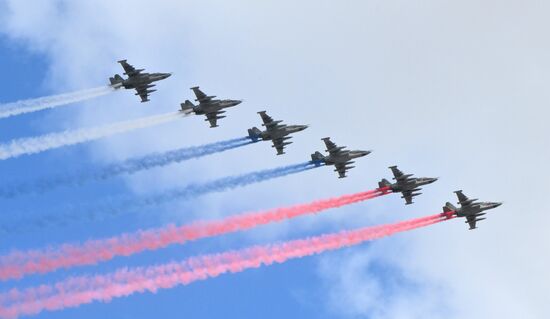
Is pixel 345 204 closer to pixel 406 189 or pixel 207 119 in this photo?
pixel 406 189

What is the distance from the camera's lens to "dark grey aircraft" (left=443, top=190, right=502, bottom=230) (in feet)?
378

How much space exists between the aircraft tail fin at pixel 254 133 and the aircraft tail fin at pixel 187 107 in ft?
21.7

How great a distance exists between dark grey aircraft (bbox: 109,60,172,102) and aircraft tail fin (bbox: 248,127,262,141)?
37.9 feet

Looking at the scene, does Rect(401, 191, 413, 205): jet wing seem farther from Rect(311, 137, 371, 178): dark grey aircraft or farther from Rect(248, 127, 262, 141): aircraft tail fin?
Rect(248, 127, 262, 141): aircraft tail fin

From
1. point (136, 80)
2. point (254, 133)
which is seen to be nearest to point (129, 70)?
point (136, 80)

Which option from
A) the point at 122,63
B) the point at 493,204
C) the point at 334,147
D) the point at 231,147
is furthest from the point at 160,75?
the point at 493,204

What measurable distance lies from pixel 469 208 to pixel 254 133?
80.1 ft

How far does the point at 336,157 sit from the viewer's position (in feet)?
377

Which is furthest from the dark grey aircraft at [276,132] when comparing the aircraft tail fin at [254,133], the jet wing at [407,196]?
the jet wing at [407,196]

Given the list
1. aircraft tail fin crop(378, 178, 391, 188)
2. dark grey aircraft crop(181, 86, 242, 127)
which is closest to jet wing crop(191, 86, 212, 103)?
dark grey aircraft crop(181, 86, 242, 127)

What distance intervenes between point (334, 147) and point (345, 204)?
7.12m

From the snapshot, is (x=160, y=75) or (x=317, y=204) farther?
(x=160, y=75)

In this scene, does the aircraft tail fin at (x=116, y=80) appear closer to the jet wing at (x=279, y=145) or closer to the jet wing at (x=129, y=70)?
the jet wing at (x=129, y=70)

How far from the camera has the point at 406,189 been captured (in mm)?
115625
